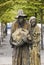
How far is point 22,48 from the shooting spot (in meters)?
7.43

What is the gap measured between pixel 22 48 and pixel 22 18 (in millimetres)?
654

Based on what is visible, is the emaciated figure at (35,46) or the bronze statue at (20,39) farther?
the emaciated figure at (35,46)

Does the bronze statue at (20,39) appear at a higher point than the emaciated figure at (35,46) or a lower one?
higher

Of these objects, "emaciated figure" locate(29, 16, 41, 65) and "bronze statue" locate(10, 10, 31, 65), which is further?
"emaciated figure" locate(29, 16, 41, 65)

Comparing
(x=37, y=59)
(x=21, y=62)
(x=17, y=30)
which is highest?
(x=17, y=30)

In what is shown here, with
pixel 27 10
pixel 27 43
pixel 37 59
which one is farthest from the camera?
pixel 27 10

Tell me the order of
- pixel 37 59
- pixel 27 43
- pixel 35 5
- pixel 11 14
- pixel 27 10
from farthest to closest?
pixel 11 14 < pixel 27 10 < pixel 35 5 < pixel 37 59 < pixel 27 43

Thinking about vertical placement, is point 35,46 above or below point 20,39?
below

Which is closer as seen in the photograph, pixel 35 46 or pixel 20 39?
pixel 20 39

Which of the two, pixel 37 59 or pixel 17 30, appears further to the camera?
pixel 37 59

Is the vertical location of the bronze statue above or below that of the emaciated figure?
above

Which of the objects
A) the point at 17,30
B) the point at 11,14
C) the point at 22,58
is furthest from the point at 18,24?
the point at 11,14

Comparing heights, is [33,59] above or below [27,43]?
below

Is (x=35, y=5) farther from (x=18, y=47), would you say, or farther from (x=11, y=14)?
(x=18, y=47)
